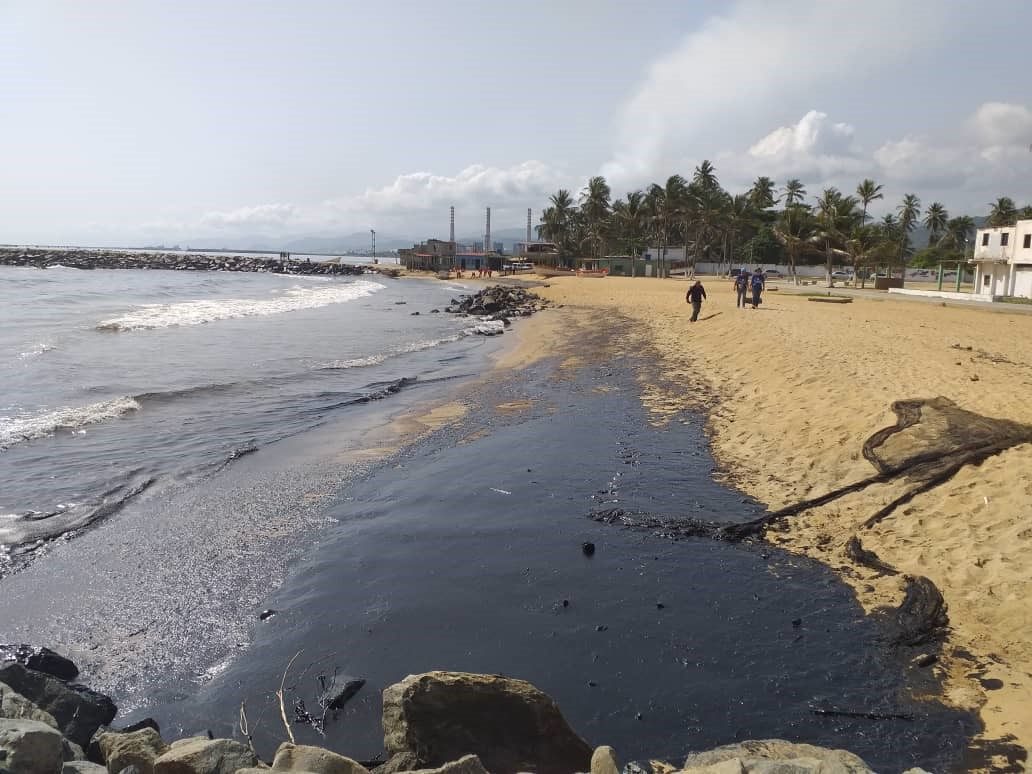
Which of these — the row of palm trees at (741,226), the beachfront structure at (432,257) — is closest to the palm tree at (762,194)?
the row of palm trees at (741,226)

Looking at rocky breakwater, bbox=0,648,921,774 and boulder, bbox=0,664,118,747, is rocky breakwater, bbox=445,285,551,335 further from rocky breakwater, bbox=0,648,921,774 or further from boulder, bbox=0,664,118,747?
rocky breakwater, bbox=0,648,921,774

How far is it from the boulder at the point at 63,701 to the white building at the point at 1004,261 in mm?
42197

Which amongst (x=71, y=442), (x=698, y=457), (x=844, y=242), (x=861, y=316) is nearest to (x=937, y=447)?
(x=698, y=457)

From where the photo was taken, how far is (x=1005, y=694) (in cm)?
473

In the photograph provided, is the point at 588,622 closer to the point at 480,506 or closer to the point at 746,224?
the point at 480,506

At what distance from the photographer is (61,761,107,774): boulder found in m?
3.79

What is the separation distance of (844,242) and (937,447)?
171ft

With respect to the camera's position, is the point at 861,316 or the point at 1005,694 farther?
the point at 861,316

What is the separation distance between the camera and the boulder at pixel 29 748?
3557 mm

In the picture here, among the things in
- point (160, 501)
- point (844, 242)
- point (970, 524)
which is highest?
point (844, 242)

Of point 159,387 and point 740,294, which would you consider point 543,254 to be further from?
point 159,387

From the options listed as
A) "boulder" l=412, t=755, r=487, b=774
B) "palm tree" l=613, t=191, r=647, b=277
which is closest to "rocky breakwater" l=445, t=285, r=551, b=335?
"boulder" l=412, t=755, r=487, b=774

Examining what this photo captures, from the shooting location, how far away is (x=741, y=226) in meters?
82.3

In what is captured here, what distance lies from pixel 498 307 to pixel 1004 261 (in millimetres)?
29400
